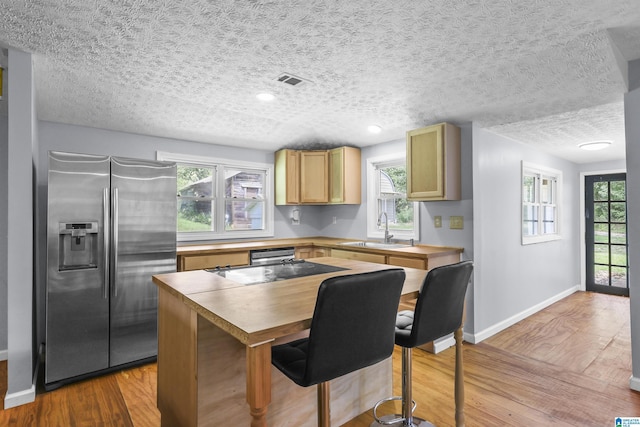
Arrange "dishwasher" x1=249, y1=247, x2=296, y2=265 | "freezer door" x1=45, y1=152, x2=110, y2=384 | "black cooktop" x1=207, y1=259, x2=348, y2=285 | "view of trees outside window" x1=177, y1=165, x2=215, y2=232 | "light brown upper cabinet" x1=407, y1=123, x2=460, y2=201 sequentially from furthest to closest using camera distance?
"view of trees outside window" x1=177, y1=165, x2=215, y2=232, "dishwasher" x1=249, y1=247, x2=296, y2=265, "light brown upper cabinet" x1=407, y1=123, x2=460, y2=201, "freezer door" x1=45, y1=152, x2=110, y2=384, "black cooktop" x1=207, y1=259, x2=348, y2=285

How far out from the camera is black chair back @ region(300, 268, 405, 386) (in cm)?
121

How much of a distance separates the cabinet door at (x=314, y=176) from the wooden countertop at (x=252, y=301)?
8.61 ft

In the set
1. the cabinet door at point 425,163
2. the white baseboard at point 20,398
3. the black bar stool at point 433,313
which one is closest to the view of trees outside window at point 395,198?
the cabinet door at point 425,163

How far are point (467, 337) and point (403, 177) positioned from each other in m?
1.99

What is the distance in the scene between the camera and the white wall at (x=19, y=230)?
2.16 m

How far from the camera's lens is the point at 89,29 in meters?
1.79

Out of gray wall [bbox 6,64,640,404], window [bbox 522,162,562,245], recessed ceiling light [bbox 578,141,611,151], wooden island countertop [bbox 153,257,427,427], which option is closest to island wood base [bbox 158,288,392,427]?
wooden island countertop [bbox 153,257,427,427]

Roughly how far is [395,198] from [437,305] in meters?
2.80

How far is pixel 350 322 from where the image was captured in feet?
4.19

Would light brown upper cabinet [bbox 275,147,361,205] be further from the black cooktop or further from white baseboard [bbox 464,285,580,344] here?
the black cooktop

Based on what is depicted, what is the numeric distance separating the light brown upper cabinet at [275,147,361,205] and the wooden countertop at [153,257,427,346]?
103 inches

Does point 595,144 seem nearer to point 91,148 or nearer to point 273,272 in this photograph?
point 273,272

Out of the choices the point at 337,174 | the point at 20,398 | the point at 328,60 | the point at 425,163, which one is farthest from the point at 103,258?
the point at 425,163

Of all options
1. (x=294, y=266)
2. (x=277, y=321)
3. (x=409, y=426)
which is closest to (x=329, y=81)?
(x=294, y=266)
